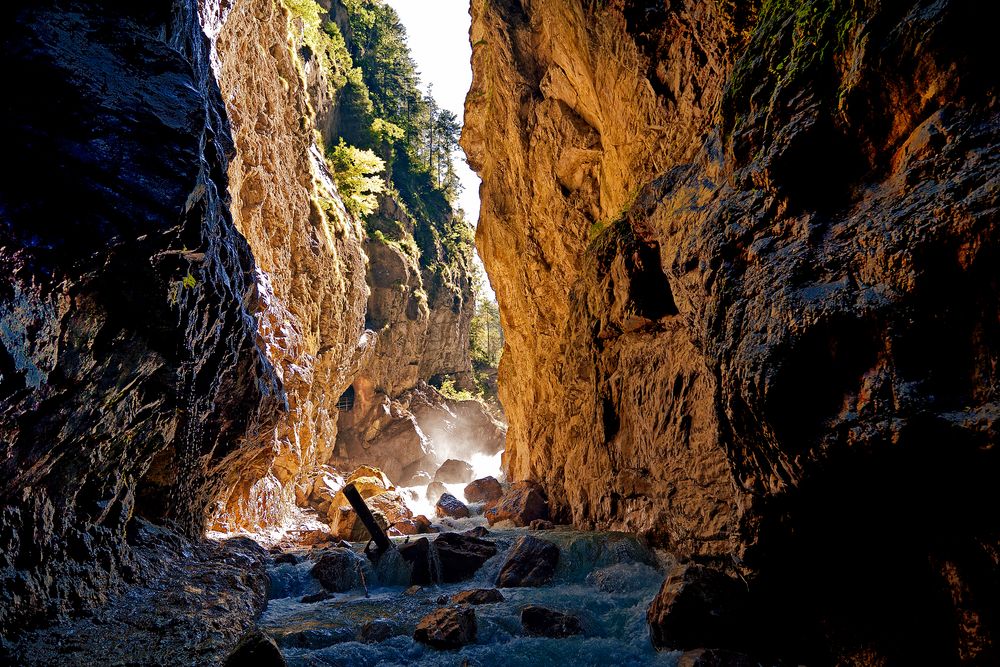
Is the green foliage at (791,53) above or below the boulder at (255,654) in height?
above

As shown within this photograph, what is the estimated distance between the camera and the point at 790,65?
4.79 m

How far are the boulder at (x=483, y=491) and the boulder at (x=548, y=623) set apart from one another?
15.9 meters

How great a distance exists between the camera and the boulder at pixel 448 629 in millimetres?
6352

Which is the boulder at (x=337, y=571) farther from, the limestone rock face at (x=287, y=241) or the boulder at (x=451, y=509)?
the boulder at (x=451, y=509)

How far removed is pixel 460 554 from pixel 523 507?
4307 mm

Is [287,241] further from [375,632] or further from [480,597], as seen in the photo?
[375,632]

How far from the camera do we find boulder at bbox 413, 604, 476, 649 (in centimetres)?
635

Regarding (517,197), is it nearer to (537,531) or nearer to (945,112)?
(537,531)

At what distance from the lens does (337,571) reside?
34.7 feet

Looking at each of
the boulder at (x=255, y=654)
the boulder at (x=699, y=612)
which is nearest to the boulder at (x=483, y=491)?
the boulder at (x=699, y=612)

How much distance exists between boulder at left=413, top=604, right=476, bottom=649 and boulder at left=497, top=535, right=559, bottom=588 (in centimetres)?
249

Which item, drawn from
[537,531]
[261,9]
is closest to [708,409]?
[537,531]

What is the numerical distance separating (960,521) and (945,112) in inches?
115

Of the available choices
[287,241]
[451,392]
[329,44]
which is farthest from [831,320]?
[329,44]
